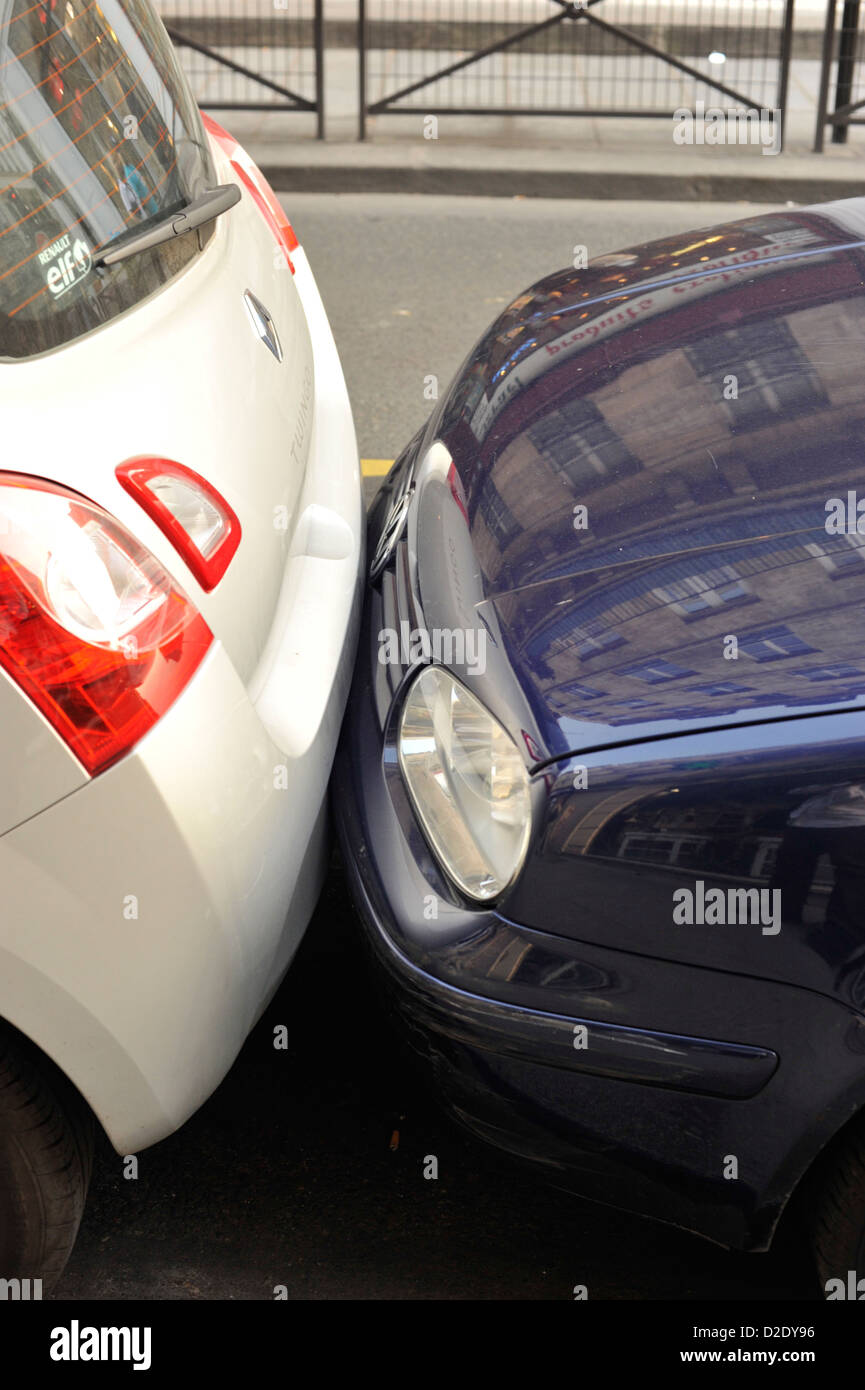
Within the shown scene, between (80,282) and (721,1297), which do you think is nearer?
(80,282)

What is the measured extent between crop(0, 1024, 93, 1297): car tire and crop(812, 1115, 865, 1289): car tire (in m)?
0.95

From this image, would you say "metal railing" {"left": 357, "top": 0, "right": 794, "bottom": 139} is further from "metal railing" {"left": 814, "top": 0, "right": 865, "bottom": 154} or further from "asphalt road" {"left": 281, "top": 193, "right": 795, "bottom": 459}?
"asphalt road" {"left": 281, "top": 193, "right": 795, "bottom": 459}

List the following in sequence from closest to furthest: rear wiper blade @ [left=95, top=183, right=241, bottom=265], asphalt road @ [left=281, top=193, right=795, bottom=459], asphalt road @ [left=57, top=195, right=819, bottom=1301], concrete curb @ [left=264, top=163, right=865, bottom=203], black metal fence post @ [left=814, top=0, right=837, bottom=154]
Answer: rear wiper blade @ [left=95, top=183, right=241, bottom=265]
asphalt road @ [left=57, top=195, right=819, bottom=1301]
asphalt road @ [left=281, top=193, right=795, bottom=459]
concrete curb @ [left=264, top=163, right=865, bottom=203]
black metal fence post @ [left=814, top=0, right=837, bottom=154]

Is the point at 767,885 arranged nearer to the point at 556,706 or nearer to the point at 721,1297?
the point at 556,706

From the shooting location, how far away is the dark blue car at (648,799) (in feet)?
5.09

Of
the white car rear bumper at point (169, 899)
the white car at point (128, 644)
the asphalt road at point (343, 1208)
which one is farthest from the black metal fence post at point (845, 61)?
the white car rear bumper at point (169, 899)

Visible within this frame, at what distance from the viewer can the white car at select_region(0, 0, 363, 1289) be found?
1573 millimetres

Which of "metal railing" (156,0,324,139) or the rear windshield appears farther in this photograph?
Result: "metal railing" (156,0,324,139)

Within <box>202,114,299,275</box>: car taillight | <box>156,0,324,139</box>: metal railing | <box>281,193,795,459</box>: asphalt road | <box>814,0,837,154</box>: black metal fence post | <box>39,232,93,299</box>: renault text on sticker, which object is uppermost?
<box>156,0,324,139</box>: metal railing

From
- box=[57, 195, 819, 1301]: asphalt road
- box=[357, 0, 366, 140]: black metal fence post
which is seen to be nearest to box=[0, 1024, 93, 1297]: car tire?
box=[57, 195, 819, 1301]: asphalt road

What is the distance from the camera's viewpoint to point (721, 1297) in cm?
201

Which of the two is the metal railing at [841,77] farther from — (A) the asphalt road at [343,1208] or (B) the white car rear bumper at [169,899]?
(B) the white car rear bumper at [169,899]
